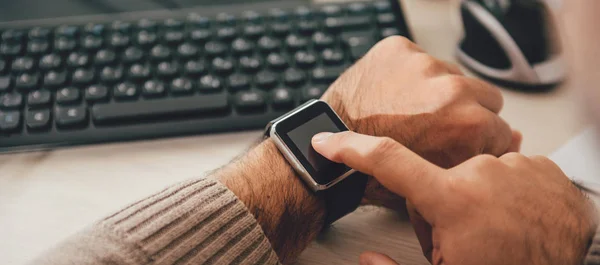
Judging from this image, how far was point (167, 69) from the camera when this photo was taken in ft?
1.80

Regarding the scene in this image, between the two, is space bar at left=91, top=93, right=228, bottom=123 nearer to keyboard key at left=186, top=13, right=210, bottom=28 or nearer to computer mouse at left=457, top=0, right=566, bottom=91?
keyboard key at left=186, top=13, right=210, bottom=28

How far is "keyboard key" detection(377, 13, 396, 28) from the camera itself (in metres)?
0.60

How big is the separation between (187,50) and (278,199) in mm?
217

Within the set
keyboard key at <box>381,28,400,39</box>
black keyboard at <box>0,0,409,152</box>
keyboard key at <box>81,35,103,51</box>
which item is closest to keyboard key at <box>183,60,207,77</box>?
black keyboard at <box>0,0,409,152</box>

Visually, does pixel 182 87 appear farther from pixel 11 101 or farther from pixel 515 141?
pixel 515 141

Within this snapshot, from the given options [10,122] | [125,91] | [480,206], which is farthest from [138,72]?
[480,206]

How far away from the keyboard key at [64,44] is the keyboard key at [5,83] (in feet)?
0.19

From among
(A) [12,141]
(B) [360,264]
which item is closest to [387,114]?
(B) [360,264]

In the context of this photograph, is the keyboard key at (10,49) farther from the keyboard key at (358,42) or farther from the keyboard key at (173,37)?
the keyboard key at (358,42)

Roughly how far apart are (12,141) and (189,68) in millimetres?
187

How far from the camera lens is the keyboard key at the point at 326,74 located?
55 centimetres

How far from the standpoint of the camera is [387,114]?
0.50 metres

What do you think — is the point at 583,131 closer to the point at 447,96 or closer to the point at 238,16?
the point at 447,96

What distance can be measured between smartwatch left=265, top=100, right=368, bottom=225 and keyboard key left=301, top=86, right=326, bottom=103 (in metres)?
0.06
